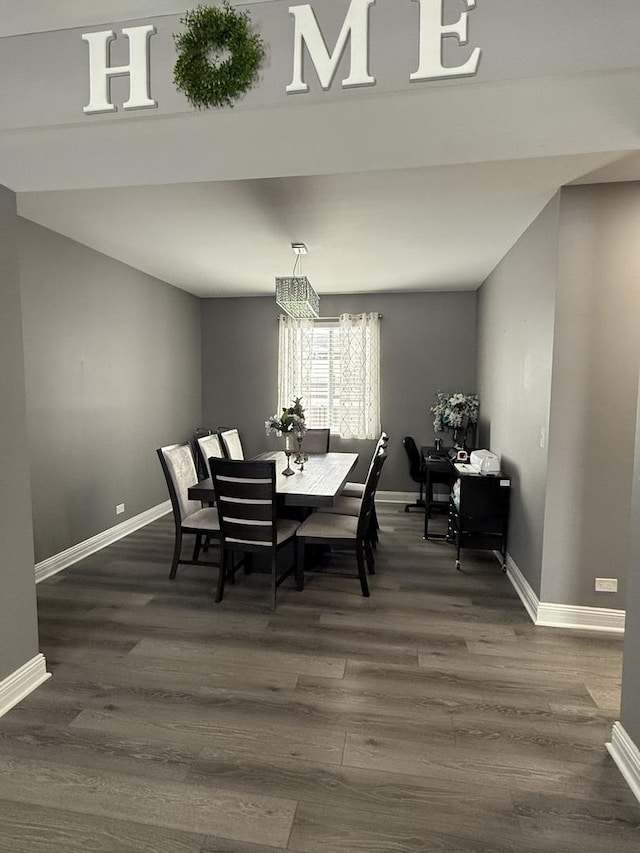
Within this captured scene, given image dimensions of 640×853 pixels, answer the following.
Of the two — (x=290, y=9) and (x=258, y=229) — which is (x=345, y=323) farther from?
(x=290, y=9)

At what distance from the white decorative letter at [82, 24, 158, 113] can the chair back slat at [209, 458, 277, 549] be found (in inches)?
72.0

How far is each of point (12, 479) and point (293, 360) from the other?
4271 millimetres

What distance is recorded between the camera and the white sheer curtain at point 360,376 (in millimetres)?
5859

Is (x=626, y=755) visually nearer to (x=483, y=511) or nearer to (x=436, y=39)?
(x=483, y=511)

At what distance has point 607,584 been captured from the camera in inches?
110

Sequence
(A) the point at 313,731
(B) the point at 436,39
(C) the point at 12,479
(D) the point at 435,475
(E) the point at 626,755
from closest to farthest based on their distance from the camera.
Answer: (B) the point at 436,39 → (E) the point at 626,755 → (A) the point at 313,731 → (C) the point at 12,479 → (D) the point at 435,475

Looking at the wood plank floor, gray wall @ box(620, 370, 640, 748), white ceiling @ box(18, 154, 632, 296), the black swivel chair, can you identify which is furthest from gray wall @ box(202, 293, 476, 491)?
gray wall @ box(620, 370, 640, 748)

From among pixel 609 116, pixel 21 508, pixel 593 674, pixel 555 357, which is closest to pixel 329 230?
pixel 555 357

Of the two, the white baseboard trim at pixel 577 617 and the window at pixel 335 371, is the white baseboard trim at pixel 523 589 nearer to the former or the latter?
the white baseboard trim at pixel 577 617

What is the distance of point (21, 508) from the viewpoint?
7.11ft

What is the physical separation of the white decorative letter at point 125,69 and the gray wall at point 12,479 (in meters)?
0.73

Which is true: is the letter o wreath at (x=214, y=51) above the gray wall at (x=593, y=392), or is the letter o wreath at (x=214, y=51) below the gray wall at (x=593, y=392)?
above

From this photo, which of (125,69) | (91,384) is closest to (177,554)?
(91,384)

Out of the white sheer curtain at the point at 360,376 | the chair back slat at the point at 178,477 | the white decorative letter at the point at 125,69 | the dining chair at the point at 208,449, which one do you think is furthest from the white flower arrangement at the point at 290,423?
the white decorative letter at the point at 125,69
